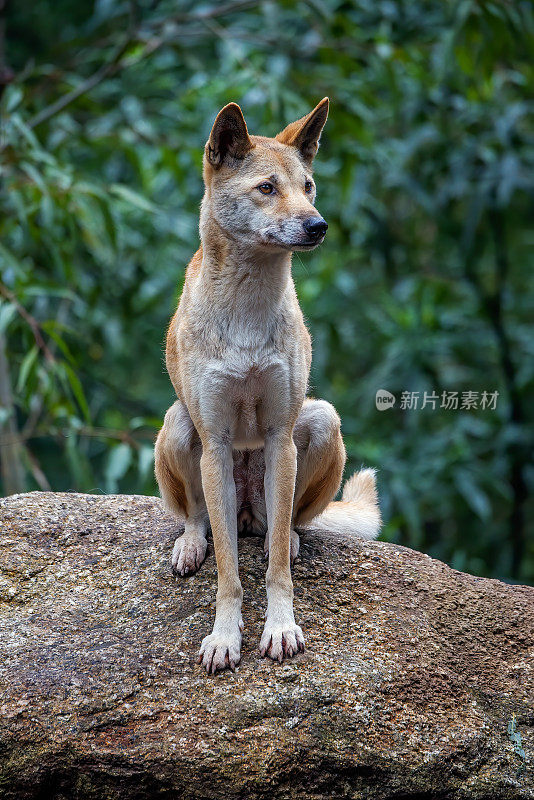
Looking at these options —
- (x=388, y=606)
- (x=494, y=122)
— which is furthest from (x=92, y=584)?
(x=494, y=122)

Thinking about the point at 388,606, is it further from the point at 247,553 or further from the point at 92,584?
the point at 92,584

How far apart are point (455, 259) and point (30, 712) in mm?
10314

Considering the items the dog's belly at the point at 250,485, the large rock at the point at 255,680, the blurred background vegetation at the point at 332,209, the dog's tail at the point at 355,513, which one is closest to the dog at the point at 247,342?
the large rock at the point at 255,680

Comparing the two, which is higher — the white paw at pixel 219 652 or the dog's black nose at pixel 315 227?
the dog's black nose at pixel 315 227

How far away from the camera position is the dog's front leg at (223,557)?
4.04m

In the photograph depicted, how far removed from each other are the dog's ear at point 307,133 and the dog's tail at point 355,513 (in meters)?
1.87

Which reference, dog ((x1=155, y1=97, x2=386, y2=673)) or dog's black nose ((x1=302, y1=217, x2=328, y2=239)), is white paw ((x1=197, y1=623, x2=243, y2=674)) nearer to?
dog ((x1=155, y1=97, x2=386, y2=673))

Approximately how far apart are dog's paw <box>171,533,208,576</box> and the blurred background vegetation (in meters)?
2.42

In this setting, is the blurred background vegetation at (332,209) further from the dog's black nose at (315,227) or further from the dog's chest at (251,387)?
the dog's black nose at (315,227)

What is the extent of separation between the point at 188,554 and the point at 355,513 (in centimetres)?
121

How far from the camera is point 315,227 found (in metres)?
3.96

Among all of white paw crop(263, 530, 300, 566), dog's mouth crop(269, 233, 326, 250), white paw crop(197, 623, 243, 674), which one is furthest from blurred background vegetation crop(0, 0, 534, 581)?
dog's mouth crop(269, 233, 326, 250)

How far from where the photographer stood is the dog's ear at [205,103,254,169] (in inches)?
167

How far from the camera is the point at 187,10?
9719 millimetres
